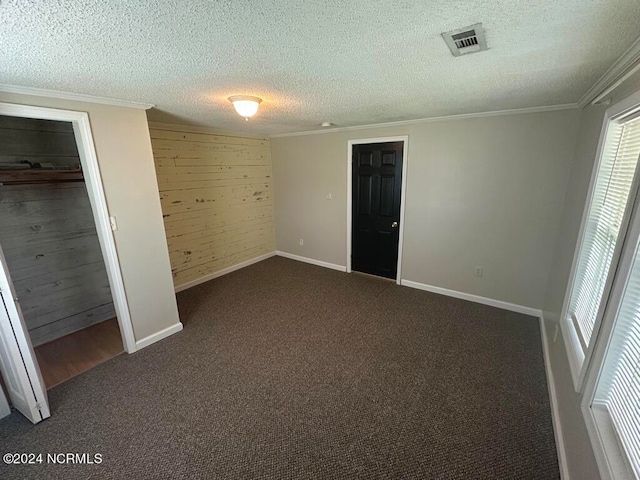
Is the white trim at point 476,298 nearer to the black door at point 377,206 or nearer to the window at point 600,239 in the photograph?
the black door at point 377,206

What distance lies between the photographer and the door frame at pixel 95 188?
75.2 inches

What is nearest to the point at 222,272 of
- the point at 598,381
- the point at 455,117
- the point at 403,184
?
the point at 403,184

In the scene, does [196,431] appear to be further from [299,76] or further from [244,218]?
[244,218]

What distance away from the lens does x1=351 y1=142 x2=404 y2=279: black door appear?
379 cm

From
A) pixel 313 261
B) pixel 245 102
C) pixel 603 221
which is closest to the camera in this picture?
pixel 603 221

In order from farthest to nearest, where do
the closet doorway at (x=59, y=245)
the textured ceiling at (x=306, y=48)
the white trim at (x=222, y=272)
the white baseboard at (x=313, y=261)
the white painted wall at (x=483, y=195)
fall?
the white baseboard at (x=313, y=261)
the white trim at (x=222, y=272)
the white painted wall at (x=483, y=195)
the closet doorway at (x=59, y=245)
the textured ceiling at (x=306, y=48)

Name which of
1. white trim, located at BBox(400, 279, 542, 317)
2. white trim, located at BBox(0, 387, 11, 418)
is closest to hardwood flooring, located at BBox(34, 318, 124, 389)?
white trim, located at BBox(0, 387, 11, 418)

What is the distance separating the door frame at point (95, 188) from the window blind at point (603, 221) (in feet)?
11.0

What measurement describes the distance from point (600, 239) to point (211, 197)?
4149mm

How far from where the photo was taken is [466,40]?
1.22 meters

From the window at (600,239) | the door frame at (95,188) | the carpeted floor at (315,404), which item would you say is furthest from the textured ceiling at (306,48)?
the carpeted floor at (315,404)

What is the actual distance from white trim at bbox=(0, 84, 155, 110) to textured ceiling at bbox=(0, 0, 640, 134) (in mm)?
108

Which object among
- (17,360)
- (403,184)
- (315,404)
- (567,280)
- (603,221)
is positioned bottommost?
(315,404)

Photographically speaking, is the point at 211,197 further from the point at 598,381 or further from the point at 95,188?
the point at 598,381
